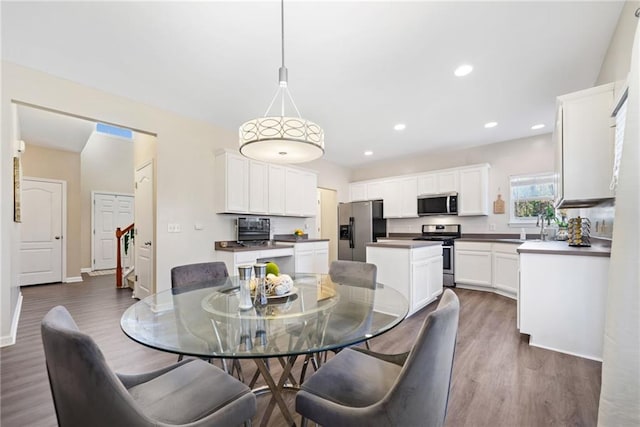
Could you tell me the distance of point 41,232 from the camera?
543 cm

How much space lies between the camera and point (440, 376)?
0.95 m

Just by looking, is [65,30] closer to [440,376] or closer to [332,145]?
[440,376]

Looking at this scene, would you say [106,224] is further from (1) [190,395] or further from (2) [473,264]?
(2) [473,264]

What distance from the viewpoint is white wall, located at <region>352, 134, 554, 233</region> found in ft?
15.3

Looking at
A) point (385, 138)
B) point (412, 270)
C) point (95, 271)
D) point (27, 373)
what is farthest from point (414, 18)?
→ point (95, 271)

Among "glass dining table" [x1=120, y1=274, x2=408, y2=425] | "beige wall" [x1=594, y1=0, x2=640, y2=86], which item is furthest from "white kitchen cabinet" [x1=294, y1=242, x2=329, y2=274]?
"beige wall" [x1=594, y1=0, x2=640, y2=86]

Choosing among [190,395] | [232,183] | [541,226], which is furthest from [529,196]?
[190,395]

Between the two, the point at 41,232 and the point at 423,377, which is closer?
the point at 423,377

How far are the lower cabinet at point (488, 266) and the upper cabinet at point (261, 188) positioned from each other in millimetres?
2879

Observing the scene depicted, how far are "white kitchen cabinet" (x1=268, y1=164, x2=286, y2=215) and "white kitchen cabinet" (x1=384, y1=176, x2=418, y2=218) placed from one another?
8.32ft

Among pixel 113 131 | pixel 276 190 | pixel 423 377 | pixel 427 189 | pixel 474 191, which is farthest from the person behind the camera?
pixel 113 131

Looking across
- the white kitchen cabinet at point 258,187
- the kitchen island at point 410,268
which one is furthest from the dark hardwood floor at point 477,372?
the white kitchen cabinet at point 258,187

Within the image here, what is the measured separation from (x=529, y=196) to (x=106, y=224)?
9.61 metres

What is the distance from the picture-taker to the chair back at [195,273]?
7.04 feet
